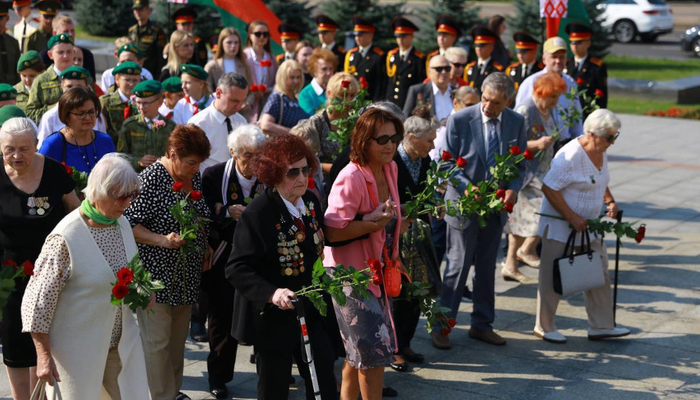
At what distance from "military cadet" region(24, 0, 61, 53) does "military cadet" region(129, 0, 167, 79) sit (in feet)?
3.88

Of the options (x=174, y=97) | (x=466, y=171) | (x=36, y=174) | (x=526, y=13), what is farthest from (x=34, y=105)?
(x=526, y=13)

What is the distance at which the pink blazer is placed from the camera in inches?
231

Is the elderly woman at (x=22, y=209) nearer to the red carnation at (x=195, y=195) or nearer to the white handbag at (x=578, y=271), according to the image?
the red carnation at (x=195, y=195)

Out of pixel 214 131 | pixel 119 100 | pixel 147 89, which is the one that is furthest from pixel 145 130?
pixel 119 100

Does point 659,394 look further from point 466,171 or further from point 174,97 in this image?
point 174,97

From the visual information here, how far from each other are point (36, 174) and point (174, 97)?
396cm

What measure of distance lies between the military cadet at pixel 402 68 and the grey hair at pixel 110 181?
770 centimetres

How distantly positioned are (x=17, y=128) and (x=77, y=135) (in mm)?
1270

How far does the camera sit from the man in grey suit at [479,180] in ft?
25.5

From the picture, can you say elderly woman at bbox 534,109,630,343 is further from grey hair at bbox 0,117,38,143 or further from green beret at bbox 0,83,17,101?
green beret at bbox 0,83,17,101

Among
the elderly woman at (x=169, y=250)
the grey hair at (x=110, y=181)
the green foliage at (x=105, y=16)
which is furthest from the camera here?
the green foliage at (x=105, y=16)

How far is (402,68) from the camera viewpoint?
1270cm

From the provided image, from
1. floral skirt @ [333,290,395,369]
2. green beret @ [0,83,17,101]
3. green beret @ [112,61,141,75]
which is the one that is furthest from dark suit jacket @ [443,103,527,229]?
green beret @ [0,83,17,101]

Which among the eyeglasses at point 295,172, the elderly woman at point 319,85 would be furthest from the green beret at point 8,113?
the elderly woman at point 319,85
